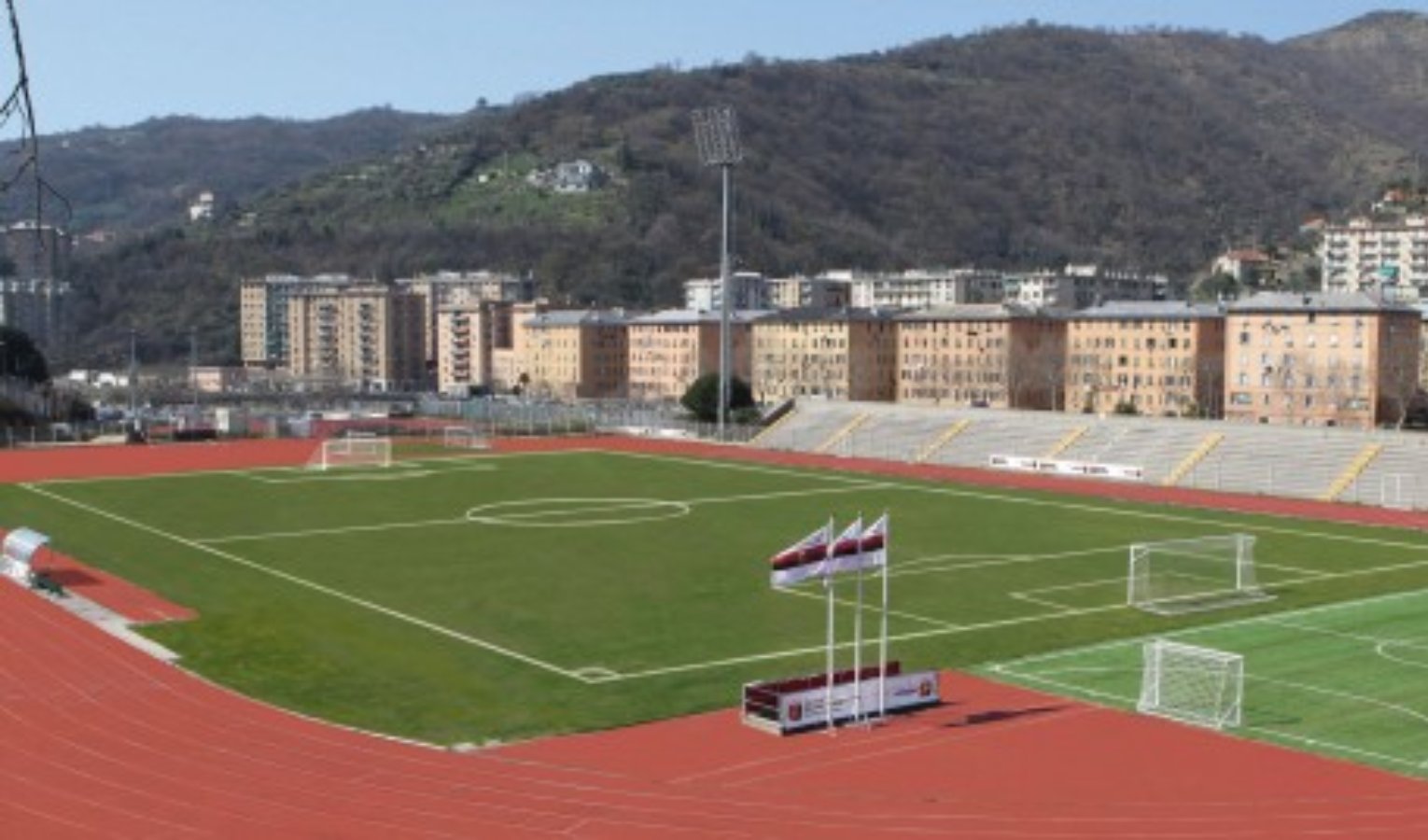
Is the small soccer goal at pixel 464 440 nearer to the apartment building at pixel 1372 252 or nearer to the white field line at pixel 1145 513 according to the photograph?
the white field line at pixel 1145 513

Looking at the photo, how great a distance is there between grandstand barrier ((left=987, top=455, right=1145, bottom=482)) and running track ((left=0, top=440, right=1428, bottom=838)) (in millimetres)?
41194

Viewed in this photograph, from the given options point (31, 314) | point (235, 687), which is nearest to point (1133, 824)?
point (235, 687)

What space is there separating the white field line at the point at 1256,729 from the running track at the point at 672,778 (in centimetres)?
70

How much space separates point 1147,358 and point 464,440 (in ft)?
196

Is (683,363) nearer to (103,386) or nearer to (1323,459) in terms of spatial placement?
(103,386)

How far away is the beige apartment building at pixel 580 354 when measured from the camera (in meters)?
157

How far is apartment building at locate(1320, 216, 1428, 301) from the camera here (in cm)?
18088

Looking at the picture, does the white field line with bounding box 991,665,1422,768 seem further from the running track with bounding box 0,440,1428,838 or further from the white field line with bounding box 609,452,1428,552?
the white field line with bounding box 609,452,1428,552

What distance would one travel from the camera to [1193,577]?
124 feet

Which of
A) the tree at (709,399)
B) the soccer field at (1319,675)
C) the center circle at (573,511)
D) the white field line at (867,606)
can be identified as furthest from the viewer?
the tree at (709,399)

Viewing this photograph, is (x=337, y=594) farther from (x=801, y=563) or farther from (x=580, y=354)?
(x=580, y=354)

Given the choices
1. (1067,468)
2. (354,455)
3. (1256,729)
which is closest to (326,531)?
(354,455)

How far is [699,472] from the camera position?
69312mm

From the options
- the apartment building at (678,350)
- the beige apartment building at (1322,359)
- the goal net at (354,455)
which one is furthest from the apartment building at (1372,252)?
the goal net at (354,455)
